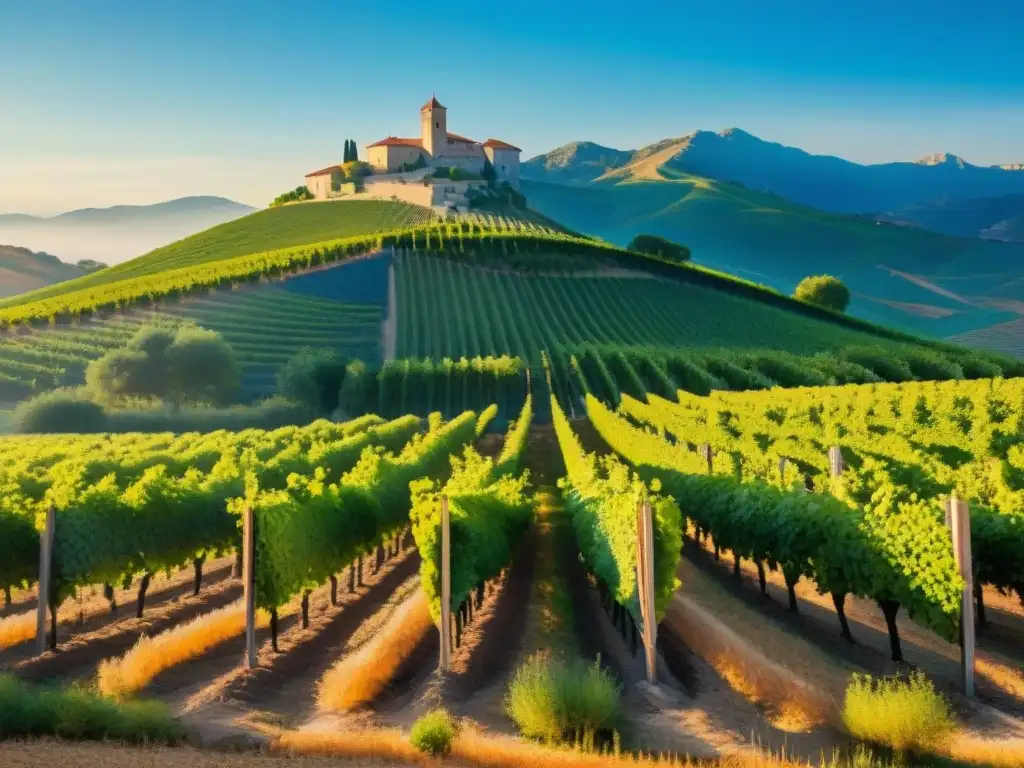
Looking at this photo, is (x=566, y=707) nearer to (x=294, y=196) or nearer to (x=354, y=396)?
(x=354, y=396)

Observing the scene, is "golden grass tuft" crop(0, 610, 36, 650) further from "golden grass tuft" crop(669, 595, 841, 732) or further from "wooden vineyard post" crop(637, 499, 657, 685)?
"golden grass tuft" crop(669, 595, 841, 732)

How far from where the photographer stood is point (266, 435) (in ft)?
115

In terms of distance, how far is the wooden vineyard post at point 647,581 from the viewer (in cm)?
1169

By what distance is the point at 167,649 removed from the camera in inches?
521

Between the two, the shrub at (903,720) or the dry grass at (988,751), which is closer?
the dry grass at (988,751)

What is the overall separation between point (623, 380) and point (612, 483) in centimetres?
4350

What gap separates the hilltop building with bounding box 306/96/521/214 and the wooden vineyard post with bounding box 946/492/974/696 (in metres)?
132

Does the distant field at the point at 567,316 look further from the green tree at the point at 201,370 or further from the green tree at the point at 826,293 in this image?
the green tree at the point at 826,293

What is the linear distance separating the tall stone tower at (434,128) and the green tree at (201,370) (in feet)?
348

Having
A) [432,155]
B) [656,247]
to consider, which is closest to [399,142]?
[432,155]

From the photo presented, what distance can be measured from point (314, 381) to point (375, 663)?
47721 millimetres

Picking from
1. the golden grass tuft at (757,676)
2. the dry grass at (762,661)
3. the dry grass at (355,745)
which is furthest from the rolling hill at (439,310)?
the dry grass at (355,745)

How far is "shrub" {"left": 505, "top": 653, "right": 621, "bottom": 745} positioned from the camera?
9672 mm

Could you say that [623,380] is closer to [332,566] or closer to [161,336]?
[161,336]
